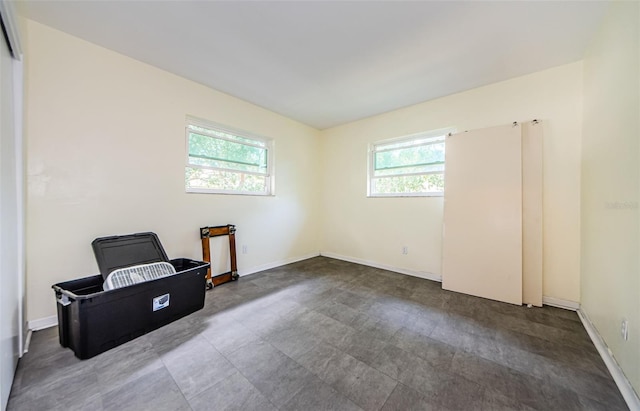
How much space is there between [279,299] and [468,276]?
2367 mm

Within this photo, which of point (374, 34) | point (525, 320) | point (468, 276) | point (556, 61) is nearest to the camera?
point (374, 34)

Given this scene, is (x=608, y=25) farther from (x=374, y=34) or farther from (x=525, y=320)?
(x=525, y=320)

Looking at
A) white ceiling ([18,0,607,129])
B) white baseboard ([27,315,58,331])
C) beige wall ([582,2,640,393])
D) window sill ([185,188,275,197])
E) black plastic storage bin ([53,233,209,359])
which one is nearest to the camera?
beige wall ([582,2,640,393])

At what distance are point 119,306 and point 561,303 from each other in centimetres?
425

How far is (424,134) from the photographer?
3.46 metres

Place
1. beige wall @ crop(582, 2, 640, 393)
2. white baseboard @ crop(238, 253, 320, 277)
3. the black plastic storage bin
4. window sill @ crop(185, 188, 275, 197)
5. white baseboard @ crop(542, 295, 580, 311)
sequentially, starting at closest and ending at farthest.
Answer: beige wall @ crop(582, 2, 640, 393) < the black plastic storage bin < white baseboard @ crop(542, 295, 580, 311) < window sill @ crop(185, 188, 275, 197) < white baseboard @ crop(238, 253, 320, 277)

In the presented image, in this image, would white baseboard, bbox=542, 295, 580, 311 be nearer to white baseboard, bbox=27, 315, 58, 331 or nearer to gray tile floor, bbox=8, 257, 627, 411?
gray tile floor, bbox=8, 257, 627, 411

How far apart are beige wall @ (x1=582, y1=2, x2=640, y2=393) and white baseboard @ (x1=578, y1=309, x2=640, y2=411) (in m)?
0.05

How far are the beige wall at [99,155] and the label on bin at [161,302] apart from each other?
85 centimetres

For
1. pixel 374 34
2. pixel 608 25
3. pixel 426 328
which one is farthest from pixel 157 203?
pixel 608 25

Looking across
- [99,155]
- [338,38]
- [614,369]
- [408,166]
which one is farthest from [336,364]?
[408,166]

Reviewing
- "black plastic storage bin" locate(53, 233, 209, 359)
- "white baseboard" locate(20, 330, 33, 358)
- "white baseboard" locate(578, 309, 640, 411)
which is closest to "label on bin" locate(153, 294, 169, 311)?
"black plastic storage bin" locate(53, 233, 209, 359)

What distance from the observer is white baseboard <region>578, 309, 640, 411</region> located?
125 cm

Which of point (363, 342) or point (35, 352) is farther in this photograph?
point (363, 342)
